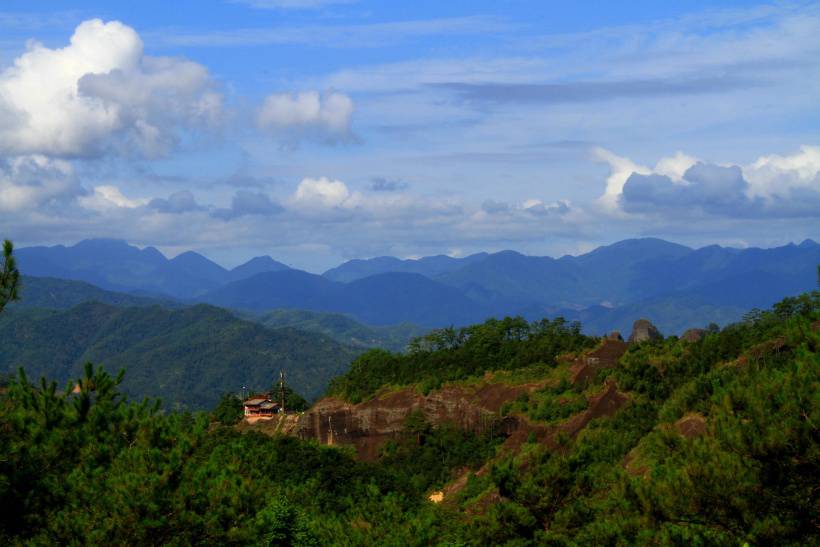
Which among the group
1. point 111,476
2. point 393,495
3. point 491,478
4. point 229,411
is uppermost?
point 111,476

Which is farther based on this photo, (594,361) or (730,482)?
(594,361)

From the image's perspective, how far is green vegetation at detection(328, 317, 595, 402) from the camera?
96812mm

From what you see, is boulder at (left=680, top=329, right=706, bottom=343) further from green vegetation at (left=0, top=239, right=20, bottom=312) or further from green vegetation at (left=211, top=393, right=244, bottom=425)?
green vegetation at (left=0, top=239, right=20, bottom=312)

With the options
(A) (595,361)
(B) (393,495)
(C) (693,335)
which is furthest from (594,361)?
(B) (393,495)

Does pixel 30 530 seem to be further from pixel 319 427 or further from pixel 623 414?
pixel 319 427

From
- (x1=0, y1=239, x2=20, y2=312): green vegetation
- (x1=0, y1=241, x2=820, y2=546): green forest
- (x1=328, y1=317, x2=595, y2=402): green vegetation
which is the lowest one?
(x1=328, y1=317, x2=595, y2=402): green vegetation

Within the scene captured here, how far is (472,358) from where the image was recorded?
102m

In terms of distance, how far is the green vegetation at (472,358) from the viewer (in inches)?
3812

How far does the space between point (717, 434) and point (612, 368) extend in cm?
6220

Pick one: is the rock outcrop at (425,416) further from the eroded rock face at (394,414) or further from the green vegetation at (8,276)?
the green vegetation at (8,276)

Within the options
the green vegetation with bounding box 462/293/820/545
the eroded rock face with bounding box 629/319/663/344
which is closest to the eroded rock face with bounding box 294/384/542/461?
the eroded rock face with bounding box 629/319/663/344

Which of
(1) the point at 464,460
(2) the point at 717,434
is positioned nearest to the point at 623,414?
(1) the point at 464,460

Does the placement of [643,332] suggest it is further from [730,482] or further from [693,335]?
[730,482]

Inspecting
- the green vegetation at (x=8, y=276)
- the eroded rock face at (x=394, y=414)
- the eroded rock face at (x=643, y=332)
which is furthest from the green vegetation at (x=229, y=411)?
the green vegetation at (x=8, y=276)
